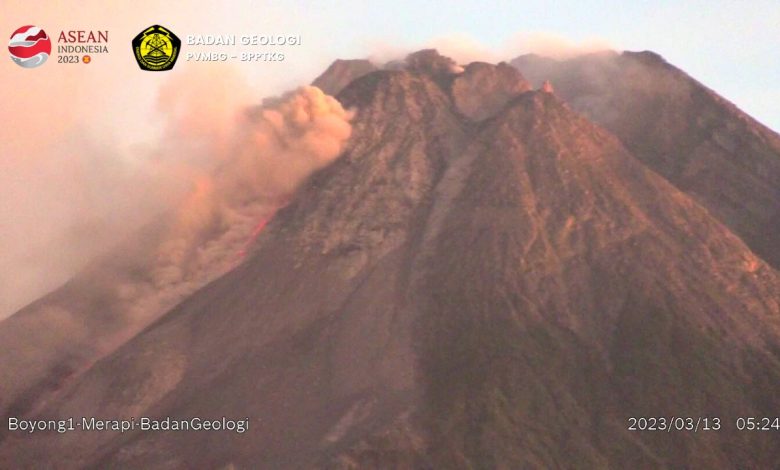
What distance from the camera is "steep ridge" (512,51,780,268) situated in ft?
406

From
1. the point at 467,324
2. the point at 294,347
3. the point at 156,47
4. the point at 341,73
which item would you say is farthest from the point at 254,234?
the point at 341,73

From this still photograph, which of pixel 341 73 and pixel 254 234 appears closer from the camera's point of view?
pixel 254 234

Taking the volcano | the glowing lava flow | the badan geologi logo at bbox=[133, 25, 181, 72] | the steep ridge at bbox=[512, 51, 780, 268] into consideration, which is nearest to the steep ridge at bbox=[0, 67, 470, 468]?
the volcano

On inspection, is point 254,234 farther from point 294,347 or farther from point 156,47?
point 156,47

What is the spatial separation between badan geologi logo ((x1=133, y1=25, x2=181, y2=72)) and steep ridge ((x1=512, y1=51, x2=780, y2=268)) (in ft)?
232

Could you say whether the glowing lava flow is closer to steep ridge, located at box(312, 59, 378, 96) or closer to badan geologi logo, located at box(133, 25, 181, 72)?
badan geologi logo, located at box(133, 25, 181, 72)

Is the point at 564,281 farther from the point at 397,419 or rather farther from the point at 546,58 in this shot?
the point at 546,58

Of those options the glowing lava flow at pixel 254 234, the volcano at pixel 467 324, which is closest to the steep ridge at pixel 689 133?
the volcano at pixel 467 324

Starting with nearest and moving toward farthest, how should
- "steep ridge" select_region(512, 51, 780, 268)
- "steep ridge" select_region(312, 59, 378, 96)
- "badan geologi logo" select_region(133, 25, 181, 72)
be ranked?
1. "badan geologi logo" select_region(133, 25, 181, 72)
2. "steep ridge" select_region(512, 51, 780, 268)
3. "steep ridge" select_region(312, 59, 378, 96)

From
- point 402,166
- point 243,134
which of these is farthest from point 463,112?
point 243,134

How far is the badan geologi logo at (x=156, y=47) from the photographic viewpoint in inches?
3312

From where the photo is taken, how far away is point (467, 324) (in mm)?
96000

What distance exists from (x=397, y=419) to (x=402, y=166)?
44.8 m

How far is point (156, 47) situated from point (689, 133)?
80.8 m
